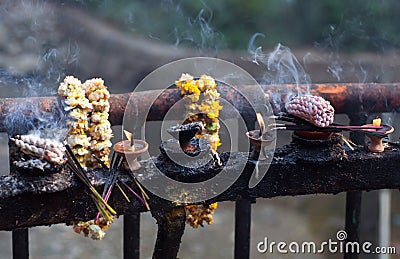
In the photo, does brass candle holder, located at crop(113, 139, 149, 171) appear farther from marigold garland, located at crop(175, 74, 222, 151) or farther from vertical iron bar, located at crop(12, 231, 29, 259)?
vertical iron bar, located at crop(12, 231, 29, 259)

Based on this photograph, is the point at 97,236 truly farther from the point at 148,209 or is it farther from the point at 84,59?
the point at 84,59

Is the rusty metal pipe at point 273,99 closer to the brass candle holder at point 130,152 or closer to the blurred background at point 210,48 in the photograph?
the brass candle holder at point 130,152

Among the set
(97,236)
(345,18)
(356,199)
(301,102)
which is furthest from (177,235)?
(345,18)

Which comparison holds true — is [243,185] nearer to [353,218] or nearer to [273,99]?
[273,99]

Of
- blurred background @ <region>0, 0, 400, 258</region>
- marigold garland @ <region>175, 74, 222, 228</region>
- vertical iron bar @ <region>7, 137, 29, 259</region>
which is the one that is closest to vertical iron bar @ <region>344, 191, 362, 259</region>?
marigold garland @ <region>175, 74, 222, 228</region>

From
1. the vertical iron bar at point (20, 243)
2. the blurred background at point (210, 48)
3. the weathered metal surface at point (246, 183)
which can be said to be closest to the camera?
the weathered metal surface at point (246, 183)

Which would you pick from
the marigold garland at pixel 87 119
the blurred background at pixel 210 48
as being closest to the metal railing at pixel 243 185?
the marigold garland at pixel 87 119
